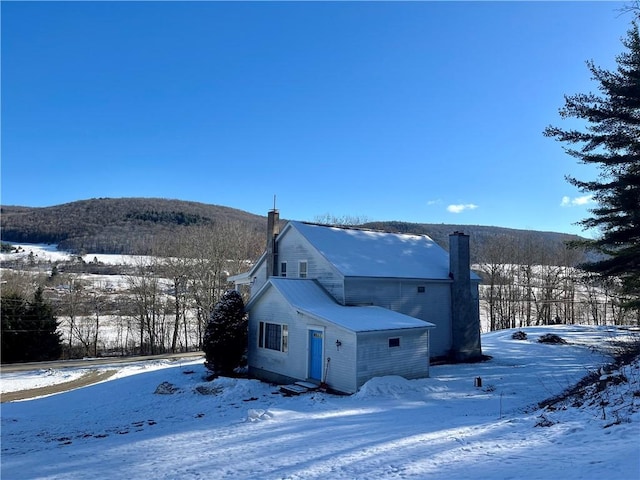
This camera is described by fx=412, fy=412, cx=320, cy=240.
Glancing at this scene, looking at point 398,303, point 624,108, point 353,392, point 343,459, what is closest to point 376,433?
point 343,459

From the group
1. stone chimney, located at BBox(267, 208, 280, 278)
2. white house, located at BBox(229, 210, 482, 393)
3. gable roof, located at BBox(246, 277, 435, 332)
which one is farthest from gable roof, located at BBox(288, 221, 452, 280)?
gable roof, located at BBox(246, 277, 435, 332)

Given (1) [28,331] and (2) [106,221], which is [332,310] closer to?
(1) [28,331]

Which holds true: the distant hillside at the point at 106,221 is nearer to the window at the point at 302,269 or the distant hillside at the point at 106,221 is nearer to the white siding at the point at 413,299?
the window at the point at 302,269

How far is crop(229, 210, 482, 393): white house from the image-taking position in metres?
16.4

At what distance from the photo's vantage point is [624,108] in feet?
55.4

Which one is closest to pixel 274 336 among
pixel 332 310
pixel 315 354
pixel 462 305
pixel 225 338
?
pixel 225 338

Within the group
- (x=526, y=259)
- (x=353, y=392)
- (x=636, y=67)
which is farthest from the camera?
(x=526, y=259)

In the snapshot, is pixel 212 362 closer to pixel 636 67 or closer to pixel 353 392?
pixel 353 392

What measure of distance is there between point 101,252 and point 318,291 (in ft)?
238

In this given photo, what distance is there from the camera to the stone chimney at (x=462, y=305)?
893 inches

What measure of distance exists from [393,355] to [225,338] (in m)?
8.35

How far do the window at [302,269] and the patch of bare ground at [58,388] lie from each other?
12692 mm

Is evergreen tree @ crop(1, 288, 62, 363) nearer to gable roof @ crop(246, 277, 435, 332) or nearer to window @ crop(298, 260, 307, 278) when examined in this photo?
gable roof @ crop(246, 277, 435, 332)

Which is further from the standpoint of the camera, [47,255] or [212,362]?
[47,255]
